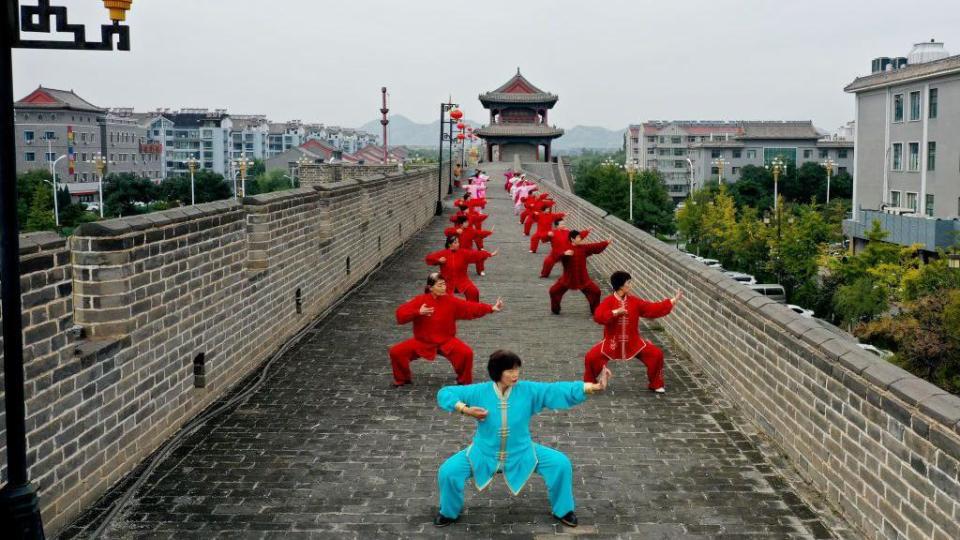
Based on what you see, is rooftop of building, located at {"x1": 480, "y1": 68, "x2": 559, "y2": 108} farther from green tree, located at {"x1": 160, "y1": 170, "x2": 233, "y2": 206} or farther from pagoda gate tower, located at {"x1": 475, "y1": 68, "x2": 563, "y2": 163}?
green tree, located at {"x1": 160, "y1": 170, "x2": 233, "y2": 206}

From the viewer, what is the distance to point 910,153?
46812 mm

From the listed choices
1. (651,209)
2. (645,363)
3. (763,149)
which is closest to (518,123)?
(651,209)

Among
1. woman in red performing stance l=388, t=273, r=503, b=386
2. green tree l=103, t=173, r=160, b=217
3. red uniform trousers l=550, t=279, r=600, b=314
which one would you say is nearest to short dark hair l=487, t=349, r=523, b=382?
woman in red performing stance l=388, t=273, r=503, b=386

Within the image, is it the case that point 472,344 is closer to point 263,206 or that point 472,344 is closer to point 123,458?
point 263,206

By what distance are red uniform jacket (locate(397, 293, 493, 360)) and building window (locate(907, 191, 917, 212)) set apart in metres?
43.0

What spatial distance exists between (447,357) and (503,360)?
367 cm

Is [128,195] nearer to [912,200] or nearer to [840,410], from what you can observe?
[912,200]

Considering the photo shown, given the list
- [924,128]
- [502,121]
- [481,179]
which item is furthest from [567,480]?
[502,121]

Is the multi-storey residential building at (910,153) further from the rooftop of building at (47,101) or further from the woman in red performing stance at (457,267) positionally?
the rooftop of building at (47,101)

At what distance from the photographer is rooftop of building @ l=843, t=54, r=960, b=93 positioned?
4219 cm

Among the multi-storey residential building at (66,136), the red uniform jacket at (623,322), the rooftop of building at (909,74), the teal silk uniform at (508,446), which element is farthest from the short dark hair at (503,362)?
the multi-storey residential building at (66,136)

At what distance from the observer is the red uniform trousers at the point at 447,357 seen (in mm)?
9344

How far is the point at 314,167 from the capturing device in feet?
136

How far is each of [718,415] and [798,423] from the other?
1.52 m
